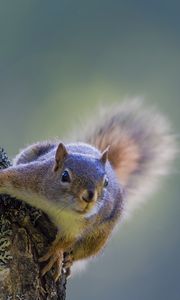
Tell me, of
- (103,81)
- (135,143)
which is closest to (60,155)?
(135,143)

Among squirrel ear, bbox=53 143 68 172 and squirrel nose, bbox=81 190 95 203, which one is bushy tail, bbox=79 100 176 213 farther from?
squirrel nose, bbox=81 190 95 203

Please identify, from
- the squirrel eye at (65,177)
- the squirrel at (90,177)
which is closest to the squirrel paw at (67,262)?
the squirrel at (90,177)

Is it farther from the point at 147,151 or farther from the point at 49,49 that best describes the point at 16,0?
the point at 147,151

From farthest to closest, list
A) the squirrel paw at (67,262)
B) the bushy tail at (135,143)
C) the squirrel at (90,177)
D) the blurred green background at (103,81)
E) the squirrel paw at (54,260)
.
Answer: the blurred green background at (103,81), the bushy tail at (135,143), the squirrel paw at (67,262), the squirrel at (90,177), the squirrel paw at (54,260)

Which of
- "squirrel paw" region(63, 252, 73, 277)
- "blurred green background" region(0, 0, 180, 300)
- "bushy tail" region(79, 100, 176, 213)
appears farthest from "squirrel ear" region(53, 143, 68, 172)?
"blurred green background" region(0, 0, 180, 300)

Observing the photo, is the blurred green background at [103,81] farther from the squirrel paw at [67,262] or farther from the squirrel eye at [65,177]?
the squirrel eye at [65,177]
